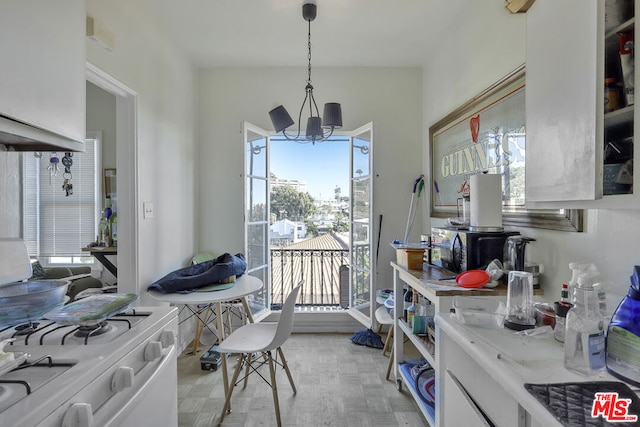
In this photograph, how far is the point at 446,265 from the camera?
1.95m

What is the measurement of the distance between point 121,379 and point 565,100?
1.51 m

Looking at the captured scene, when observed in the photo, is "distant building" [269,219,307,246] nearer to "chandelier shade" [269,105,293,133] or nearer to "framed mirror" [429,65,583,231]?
"chandelier shade" [269,105,293,133]

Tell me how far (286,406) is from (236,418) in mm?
317

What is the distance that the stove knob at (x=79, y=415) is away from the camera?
739 mm

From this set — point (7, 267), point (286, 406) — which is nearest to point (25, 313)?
point (7, 267)

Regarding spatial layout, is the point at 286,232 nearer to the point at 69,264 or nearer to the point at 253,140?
the point at 253,140

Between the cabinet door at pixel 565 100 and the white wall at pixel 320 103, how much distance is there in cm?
211

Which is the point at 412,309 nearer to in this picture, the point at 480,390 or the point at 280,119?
the point at 480,390

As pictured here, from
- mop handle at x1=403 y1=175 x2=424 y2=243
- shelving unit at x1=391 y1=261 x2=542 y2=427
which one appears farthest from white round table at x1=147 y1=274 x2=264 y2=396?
mop handle at x1=403 y1=175 x2=424 y2=243

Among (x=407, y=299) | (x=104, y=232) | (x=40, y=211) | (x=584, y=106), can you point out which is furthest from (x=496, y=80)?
(x=40, y=211)

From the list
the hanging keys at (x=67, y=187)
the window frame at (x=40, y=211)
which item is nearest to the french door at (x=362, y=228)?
the window frame at (x=40, y=211)

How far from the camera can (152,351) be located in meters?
1.10

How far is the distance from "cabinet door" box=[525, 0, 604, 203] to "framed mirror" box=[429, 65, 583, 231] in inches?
16.0

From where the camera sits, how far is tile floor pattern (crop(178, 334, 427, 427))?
1.99 meters
